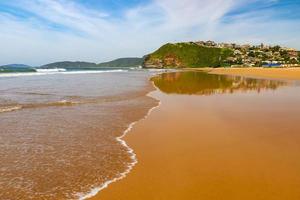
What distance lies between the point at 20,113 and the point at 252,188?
11370 mm

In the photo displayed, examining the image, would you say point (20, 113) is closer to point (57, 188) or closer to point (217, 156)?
point (57, 188)

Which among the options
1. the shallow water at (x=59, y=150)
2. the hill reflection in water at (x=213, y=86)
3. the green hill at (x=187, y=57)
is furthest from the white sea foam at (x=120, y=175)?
the green hill at (x=187, y=57)

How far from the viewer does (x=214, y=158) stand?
737 cm

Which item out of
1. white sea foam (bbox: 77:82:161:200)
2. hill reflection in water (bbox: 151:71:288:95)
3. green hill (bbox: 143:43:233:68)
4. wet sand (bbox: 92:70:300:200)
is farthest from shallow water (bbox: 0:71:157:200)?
green hill (bbox: 143:43:233:68)

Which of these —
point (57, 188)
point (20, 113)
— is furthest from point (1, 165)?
point (20, 113)

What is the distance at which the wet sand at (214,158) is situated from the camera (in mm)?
5543

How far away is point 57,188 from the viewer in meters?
5.79

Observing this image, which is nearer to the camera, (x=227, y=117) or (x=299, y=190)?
(x=299, y=190)

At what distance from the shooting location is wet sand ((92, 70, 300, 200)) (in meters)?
5.54

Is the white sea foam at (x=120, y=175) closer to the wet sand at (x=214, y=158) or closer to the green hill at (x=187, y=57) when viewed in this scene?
the wet sand at (x=214, y=158)

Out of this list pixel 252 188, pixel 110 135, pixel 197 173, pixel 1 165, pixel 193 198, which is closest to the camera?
pixel 193 198

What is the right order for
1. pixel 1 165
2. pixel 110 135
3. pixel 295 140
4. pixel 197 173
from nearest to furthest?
pixel 197 173 → pixel 1 165 → pixel 295 140 → pixel 110 135

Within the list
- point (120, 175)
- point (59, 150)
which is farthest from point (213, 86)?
point (120, 175)

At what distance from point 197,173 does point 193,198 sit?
119 cm
